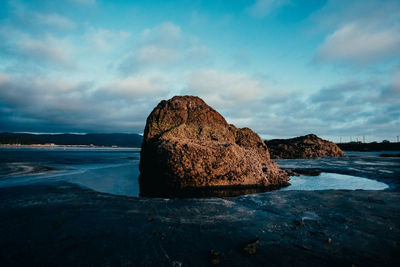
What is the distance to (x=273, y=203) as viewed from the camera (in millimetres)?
4496

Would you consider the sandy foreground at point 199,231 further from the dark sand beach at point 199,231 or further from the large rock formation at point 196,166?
the large rock formation at point 196,166

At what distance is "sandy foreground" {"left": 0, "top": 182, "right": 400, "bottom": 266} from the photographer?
2209mm

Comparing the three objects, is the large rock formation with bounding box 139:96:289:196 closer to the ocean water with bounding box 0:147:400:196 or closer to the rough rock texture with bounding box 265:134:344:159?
the ocean water with bounding box 0:147:400:196

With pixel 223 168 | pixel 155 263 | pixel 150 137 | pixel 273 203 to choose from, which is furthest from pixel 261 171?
pixel 155 263

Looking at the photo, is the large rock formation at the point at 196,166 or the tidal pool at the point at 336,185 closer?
the large rock formation at the point at 196,166

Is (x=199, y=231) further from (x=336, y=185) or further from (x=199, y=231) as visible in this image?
(x=336, y=185)

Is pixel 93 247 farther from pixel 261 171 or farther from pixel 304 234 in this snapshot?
pixel 261 171

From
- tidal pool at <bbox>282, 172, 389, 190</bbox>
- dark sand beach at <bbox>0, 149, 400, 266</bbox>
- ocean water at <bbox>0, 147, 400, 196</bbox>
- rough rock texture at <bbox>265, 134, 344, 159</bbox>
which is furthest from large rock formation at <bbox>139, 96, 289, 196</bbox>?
rough rock texture at <bbox>265, 134, 344, 159</bbox>

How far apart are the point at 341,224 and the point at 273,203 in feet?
4.74

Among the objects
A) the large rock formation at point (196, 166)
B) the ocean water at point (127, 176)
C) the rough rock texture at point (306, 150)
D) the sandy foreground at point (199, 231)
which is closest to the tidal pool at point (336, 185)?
the ocean water at point (127, 176)

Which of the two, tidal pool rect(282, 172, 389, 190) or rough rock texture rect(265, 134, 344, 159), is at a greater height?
rough rock texture rect(265, 134, 344, 159)

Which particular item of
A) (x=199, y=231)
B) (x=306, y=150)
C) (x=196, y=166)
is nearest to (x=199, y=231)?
(x=199, y=231)

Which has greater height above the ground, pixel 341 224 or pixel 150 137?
pixel 150 137

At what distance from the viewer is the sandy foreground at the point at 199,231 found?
7.25 feet
